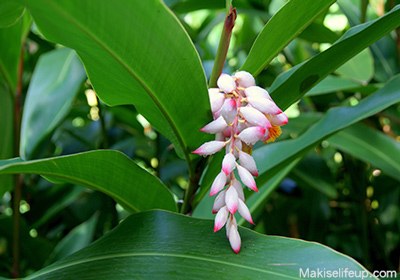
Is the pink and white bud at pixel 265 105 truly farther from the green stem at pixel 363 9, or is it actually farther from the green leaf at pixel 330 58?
the green stem at pixel 363 9

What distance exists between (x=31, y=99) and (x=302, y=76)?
0.47 m

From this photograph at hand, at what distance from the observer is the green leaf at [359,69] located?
0.85m

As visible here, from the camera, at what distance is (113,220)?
956 mm

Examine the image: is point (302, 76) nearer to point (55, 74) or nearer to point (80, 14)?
point (80, 14)

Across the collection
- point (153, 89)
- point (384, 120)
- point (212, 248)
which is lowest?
point (212, 248)

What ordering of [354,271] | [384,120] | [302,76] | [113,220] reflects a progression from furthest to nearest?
[384,120] < [113,220] < [302,76] < [354,271]

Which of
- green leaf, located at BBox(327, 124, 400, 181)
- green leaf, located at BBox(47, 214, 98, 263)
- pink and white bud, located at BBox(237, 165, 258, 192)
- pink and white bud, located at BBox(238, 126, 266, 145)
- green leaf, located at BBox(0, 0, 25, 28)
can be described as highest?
green leaf, located at BBox(327, 124, 400, 181)

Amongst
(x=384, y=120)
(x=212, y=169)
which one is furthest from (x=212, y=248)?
(x=384, y=120)

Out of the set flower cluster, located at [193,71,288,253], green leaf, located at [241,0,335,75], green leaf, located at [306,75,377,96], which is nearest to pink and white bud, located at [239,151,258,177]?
flower cluster, located at [193,71,288,253]

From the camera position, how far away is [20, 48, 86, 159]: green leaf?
810 mm

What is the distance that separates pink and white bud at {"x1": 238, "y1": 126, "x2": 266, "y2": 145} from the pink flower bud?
78 mm

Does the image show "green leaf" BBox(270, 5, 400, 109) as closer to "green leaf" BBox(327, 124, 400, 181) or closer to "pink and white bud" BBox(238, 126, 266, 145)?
"pink and white bud" BBox(238, 126, 266, 145)

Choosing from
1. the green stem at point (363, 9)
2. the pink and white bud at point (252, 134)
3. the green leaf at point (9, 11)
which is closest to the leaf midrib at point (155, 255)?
the pink and white bud at point (252, 134)

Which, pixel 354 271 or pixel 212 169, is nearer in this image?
pixel 354 271
